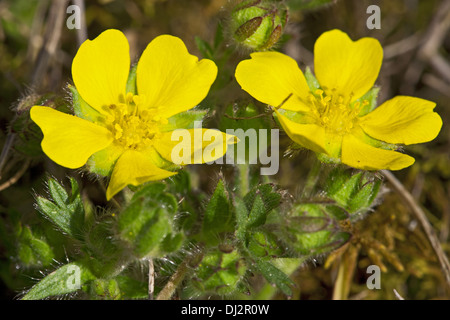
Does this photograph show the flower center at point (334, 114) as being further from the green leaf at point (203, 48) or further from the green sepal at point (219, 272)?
the green sepal at point (219, 272)

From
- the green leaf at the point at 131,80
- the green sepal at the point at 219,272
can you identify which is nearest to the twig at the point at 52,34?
the green leaf at the point at 131,80

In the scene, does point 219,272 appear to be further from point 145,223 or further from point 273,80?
point 273,80

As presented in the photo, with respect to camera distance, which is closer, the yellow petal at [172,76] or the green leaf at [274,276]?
the green leaf at [274,276]

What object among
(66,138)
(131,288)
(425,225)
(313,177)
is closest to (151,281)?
(131,288)

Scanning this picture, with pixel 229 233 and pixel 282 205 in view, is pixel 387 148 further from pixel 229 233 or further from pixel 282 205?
pixel 229 233

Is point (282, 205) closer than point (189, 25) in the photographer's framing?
Yes
